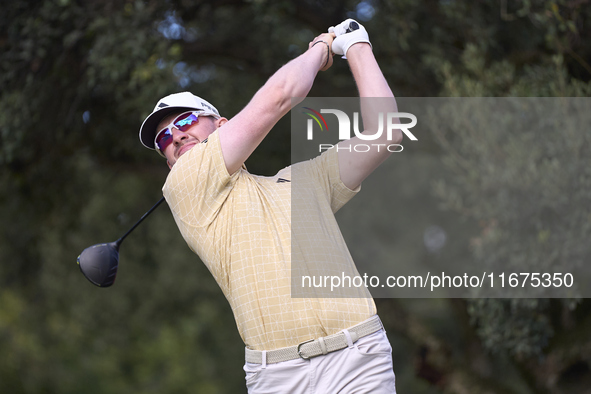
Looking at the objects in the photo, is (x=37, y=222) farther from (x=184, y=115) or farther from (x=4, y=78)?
(x=184, y=115)

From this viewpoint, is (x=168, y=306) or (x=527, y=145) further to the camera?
(x=168, y=306)

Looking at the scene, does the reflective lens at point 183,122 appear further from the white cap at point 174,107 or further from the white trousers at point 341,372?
the white trousers at point 341,372

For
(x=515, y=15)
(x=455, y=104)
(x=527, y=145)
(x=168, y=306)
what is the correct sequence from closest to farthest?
(x=527, y=145) < (x=455, y=104) < (x=515, y=15) < (x=168, y=306)

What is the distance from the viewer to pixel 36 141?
6.66 m

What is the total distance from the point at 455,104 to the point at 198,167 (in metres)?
3.33

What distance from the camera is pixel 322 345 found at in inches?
98.3

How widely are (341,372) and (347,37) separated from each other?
4.96 feet

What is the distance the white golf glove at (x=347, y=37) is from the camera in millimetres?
2811

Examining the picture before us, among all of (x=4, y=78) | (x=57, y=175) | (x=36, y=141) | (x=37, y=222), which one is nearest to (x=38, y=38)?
(x=4, y=78)

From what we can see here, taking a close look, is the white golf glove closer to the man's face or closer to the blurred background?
the man's face

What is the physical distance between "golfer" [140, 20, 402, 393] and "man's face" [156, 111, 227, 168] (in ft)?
1.01

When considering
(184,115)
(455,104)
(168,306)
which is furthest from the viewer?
(168,306)

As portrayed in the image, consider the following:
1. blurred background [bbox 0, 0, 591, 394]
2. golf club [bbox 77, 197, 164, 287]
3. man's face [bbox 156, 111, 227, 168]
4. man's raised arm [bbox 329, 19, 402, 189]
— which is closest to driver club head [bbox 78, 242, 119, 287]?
golf club [bbox 77, 197, 164, 287]

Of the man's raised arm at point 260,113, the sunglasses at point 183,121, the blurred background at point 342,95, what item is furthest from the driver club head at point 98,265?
the blurred background at point 342,95
